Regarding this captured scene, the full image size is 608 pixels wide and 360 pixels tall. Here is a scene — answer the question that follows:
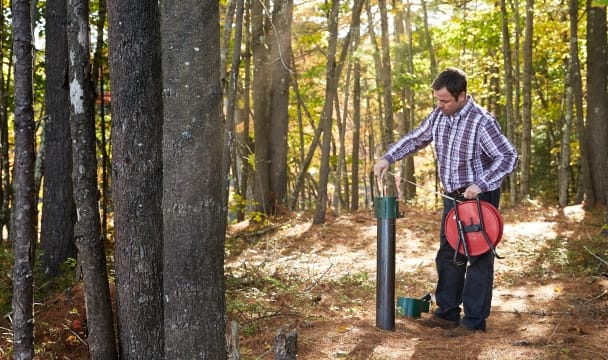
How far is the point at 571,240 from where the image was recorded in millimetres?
10133

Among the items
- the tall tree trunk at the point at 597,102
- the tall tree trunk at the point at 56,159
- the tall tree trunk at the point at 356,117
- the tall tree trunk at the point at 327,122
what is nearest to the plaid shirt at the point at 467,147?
the tall tree trunk at the point at 56,159

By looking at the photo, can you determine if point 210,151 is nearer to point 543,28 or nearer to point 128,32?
point 128,32

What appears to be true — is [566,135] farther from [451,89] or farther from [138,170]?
[138,170]

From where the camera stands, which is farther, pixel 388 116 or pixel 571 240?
pixel 388 116

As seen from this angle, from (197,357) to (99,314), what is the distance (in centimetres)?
94

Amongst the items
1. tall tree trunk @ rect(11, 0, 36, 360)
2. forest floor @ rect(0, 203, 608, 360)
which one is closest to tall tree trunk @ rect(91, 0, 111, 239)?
forest floor @ rect(0, 203, 608, 360)

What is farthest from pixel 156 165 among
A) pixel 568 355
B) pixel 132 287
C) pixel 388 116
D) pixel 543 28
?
pixel 543 28

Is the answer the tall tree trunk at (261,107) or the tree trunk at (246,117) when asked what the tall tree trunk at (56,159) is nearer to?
the tree trunk at (246,117)

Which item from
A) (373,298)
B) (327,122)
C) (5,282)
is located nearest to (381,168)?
(373,298)

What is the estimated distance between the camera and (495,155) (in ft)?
17.2

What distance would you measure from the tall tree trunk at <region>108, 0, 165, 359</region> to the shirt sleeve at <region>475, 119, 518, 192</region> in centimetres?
268

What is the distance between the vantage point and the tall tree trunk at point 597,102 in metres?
12.8

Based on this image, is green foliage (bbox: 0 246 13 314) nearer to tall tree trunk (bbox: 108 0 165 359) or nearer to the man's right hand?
tall tree trunk (bbox: 108 0 165 359)

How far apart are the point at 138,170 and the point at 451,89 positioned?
2.70 m
